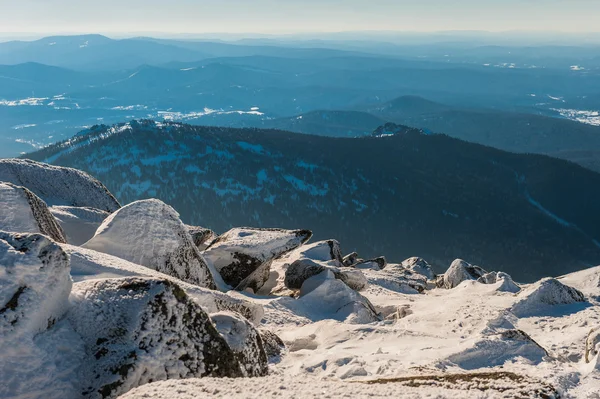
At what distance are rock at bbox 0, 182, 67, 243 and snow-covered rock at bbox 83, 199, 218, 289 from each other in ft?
5.60

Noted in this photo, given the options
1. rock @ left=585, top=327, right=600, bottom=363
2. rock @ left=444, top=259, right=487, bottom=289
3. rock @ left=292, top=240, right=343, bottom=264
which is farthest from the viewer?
rock @ left=444, top=259, right=487, bottom=289

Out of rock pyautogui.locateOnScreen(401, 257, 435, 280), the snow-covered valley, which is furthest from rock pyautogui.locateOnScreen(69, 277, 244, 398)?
rock pyautogui.locateOnScreen(401, 257, 435, 280)

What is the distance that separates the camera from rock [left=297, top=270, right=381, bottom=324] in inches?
790

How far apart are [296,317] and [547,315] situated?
11.5 meters

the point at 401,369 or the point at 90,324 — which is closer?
the point at 90,324

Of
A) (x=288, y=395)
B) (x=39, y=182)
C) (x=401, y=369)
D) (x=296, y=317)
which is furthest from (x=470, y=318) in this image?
(x=39, y=182)

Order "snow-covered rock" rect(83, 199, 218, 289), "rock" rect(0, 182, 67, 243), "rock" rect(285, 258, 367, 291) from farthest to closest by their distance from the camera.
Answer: "rock" rect(285, 258, 367, 291), "snow-covered rock" rect(83, 199, 218, 289), "rock" rect(0, 182, 67, 243)

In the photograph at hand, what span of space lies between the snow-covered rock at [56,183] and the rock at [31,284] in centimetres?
1726

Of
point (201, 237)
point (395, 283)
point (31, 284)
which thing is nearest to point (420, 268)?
point (395, 283)

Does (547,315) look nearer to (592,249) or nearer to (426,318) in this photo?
(426,318)

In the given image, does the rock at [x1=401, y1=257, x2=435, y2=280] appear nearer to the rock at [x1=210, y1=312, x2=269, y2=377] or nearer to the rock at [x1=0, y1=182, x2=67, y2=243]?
the rock at [x1=0, y1=182, x2=67, y2=243]

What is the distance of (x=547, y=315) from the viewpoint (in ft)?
69.2

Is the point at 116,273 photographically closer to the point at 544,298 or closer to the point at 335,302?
the point at 335,302

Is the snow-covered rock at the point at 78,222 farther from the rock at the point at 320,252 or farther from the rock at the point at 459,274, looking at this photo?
the rock at the point at 459,274
